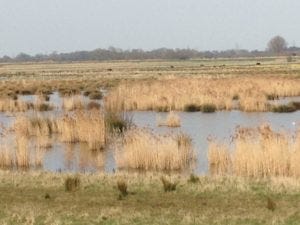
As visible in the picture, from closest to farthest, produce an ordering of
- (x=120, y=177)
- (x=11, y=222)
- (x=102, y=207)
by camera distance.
Answer: (x=11, y=222)
(x=102, y=207)
(x=120, y=177)

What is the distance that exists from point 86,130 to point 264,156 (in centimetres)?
811

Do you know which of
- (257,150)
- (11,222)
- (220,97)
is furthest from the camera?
(220,97)

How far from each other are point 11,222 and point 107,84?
47896 mm

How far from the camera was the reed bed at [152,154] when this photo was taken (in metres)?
16.7

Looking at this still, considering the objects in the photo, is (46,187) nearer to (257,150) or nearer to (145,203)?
(145,203)

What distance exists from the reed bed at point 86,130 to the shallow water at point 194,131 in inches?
15.4

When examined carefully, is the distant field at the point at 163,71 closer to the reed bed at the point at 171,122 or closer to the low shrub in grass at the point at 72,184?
the reed bed at the point at 171,122

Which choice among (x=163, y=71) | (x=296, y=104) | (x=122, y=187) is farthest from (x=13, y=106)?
(x=163, y=71)

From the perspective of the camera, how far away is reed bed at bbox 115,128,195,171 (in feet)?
54.9

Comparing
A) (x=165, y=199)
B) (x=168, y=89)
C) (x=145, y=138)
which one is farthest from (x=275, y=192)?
(x=168, y=89)

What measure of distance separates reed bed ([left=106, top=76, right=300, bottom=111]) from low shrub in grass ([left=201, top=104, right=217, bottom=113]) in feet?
1.08

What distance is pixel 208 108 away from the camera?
34219 mm

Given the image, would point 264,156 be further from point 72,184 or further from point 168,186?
point 72,184

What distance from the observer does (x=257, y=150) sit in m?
15.4
